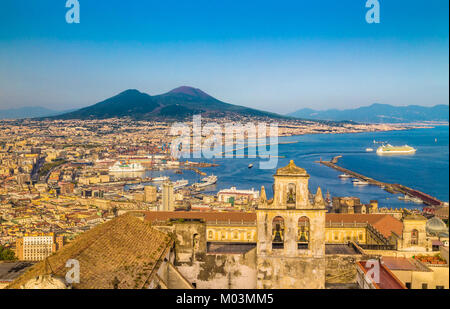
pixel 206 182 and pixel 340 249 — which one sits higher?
pixel 340 249

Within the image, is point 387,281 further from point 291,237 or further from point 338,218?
point 338,218

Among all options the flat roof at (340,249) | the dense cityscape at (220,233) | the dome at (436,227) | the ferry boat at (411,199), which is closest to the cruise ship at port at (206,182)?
the dense cityscape at (220,233)

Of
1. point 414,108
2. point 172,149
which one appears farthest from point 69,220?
point 414,108

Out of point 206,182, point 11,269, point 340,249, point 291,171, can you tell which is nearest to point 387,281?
point 291,171

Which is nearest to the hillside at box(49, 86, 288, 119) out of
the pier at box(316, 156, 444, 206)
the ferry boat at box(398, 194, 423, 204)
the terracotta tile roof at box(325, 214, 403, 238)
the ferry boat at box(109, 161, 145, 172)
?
the ferry boat at box(109, 161, 145, 172)

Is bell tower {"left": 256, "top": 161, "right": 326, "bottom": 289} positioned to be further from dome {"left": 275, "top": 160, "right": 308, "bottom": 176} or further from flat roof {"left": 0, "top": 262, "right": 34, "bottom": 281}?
flat roof {"left": 0, "top": 262, "right": 34, "bottom": 281}

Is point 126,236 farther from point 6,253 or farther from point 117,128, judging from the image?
point 117,128

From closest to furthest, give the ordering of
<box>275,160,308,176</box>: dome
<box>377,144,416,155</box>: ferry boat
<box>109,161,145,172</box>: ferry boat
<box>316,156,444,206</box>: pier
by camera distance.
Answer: <box>275,160,308,176</box>: dome
<box>316,156,444,206</box>: pier
<box>109,161,145,172</box>: ferry boat
<box>377,144,416,155</box>: ferry boat
